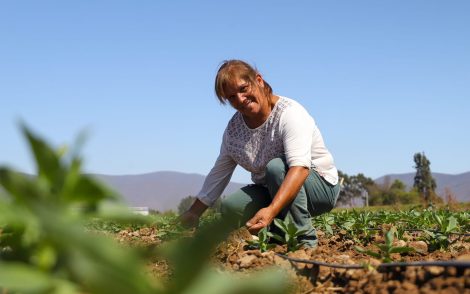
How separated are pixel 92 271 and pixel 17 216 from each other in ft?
1.01

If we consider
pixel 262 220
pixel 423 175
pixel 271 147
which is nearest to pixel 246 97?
pixel 271 147

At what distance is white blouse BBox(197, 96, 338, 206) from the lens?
3475 mm

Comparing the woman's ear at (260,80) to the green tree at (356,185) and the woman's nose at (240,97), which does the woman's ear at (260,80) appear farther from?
the green tree at (356,185)

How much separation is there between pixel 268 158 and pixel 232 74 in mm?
594

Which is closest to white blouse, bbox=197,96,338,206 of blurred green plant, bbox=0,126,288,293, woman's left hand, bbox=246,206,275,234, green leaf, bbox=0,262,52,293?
woman's left hand, bbox=246,206,275,234

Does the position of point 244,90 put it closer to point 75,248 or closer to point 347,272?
point 347,272

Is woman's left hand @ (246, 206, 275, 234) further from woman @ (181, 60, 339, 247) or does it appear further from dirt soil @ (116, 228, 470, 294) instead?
dirt soil @ (116, 228, 470, 294)

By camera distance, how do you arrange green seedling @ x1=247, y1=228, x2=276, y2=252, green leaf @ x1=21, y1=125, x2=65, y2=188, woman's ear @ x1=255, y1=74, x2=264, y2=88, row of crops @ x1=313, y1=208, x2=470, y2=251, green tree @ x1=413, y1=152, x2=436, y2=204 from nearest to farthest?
green leaf @ x1=21, y1=125, x2=65, y2=188, green seedling @ x1=247, y1=228, x2=276, y2=252, row of crops @ x1=313, y1=208, x2=470, y2=251, woman's ear @ x1=255, y1=74, x2=264, y2=88, green tree @ x1=413, y1=152, x2=436, y2=204

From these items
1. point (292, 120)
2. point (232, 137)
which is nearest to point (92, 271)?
point (292, 120)

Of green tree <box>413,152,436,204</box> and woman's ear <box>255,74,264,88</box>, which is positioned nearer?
woman's ear <box>255,74,264,88</box>

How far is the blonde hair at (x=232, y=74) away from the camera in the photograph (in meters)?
3.60

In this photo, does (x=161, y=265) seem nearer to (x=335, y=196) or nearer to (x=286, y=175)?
(x=286, y=175)

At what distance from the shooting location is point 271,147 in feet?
12.3

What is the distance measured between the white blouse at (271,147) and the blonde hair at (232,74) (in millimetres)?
227
